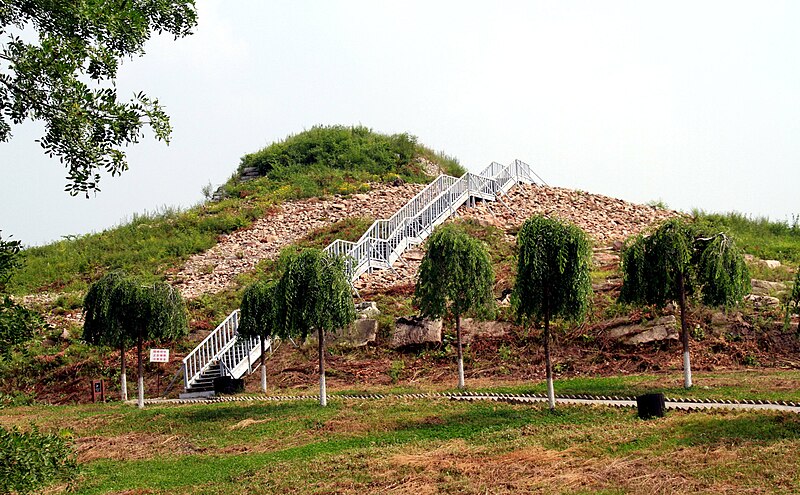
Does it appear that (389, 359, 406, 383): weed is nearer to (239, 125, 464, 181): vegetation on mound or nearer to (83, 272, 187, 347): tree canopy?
(83, 272, 187, 347): tree canopy

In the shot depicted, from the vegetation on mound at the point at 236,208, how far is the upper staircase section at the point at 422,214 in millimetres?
7029

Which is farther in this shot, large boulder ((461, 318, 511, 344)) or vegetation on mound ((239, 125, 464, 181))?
vegetation on mound ((239, 125, 464, 181))

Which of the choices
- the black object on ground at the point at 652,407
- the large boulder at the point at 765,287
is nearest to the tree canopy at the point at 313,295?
the black object on ground at the point at 652,407

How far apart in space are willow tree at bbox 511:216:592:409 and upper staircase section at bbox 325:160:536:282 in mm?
9871

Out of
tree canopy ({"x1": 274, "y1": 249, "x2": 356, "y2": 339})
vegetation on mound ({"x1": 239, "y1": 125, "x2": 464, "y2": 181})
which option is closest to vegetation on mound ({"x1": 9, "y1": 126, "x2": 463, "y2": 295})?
vegetation on mound ({"x1": 239, "y1": 125, "x2": 464, "y2": 181})

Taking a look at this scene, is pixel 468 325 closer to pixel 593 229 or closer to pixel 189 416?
pixel 189 416

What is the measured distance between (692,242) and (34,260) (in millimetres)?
30644

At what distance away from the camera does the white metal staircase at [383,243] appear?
23.0 m

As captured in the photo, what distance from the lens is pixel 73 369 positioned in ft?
81.8

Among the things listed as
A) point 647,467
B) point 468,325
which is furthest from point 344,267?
point 647,467

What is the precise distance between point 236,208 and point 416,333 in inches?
864

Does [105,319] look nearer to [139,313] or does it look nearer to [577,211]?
[139,313]

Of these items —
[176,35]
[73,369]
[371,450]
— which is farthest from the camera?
[73,369]

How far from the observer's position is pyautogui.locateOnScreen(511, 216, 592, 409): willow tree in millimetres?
15242
